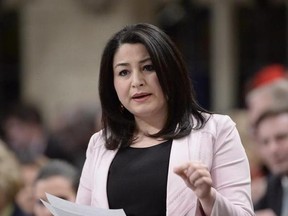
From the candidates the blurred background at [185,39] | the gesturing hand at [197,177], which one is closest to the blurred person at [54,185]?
the gesturing hand at [197,177]

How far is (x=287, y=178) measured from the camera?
7738mm

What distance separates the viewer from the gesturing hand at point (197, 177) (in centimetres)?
460

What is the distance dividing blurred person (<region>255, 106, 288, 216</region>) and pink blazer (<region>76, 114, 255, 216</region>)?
2515 mm

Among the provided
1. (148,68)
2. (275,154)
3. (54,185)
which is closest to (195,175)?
(148,68)

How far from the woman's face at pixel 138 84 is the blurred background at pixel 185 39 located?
13.7 meters

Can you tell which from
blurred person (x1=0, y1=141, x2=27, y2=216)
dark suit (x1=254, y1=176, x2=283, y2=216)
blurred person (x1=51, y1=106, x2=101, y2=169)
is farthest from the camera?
blurred person (x1=51, y1=106, x2=101, y2=169)

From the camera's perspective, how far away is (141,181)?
4.97 meters

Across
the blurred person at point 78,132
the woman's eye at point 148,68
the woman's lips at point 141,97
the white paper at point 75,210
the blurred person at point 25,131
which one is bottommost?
the blurred person at point 25,131

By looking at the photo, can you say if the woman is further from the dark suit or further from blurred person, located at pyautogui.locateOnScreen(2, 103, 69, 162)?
blurred person, located at pyautogui.locateOnScreen(2, 103, 69, 162)

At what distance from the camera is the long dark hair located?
5000 millimetres

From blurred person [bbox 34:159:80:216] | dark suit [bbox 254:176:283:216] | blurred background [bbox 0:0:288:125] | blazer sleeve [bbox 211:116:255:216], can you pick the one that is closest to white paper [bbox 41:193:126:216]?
blazer sleeve [bbox 211:116:255:216]

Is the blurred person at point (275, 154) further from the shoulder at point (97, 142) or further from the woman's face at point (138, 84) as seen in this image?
the woman's face at point (138, 84)

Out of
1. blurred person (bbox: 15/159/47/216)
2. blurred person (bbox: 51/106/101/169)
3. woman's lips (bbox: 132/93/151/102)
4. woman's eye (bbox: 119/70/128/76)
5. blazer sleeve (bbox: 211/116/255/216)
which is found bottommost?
blurred person (bbox: 51/106/101/169)

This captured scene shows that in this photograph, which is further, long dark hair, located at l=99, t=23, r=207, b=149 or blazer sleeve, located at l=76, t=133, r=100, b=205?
blazer sleeve, located at l=76, t=133, r=100, b=205
